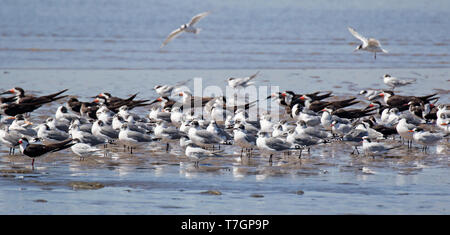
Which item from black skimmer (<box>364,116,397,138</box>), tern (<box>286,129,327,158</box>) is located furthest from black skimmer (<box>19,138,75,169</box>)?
black skimmer (<box>364,116,397,138</box>)

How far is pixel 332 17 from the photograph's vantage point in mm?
53375

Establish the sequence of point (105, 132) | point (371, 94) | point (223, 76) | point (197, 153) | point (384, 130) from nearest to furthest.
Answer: point (197, 153) < point (105, 132) < point (384, 130) < point (371, 94) < point (223, 76)

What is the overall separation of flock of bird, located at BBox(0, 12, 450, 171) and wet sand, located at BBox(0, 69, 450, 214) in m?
0.26

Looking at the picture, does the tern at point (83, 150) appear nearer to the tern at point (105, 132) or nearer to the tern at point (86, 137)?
the tern at point (86, 137)

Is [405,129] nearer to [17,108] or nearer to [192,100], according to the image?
[192,100]

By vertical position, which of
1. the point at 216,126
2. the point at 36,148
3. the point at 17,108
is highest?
the point at 17,108

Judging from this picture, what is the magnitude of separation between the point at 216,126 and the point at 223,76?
36.4 feet

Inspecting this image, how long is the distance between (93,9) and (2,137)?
42.8 meters

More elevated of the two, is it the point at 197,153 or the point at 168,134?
the point at 168,134

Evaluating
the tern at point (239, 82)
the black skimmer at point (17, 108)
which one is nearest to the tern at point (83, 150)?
the black skimmer at point (17, 108)

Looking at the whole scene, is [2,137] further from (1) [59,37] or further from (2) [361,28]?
(2) [361,28]

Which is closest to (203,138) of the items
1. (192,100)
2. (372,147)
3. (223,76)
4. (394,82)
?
(372,147)

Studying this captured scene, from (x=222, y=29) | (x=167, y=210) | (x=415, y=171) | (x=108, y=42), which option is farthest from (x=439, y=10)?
(x=167, y=210)

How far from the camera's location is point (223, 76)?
1016 inches
